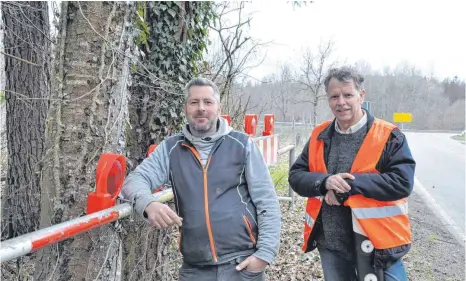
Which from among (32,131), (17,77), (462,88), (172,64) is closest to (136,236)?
(172,64)

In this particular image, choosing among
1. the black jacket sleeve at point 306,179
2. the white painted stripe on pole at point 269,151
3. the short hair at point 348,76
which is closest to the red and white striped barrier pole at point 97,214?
the black jacket sleeve at point 306,179

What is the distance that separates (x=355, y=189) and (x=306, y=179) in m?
0.34

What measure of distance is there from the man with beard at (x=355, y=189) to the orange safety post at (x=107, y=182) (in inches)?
44.0

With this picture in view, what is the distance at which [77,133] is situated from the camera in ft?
7.35

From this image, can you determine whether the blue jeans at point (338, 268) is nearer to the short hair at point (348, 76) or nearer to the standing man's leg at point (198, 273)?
the standing man's leg at point (198, 273)

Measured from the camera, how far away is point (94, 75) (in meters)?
2.26

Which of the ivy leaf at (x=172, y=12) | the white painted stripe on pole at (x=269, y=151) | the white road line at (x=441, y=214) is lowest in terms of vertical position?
the white road line at (x=441, y=214)

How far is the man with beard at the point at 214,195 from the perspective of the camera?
2.05 metres

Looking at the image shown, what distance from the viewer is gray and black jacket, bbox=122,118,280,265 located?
2051 mm

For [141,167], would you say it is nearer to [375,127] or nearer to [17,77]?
[375,127]

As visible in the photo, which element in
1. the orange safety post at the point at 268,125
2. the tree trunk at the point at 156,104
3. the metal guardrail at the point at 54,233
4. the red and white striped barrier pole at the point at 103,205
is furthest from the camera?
the orange safety post at the point at 268,125

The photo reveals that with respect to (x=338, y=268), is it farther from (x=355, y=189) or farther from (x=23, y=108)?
(x=23, y=108)

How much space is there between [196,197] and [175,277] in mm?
2921

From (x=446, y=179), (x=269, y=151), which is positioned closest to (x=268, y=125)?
(x=269, y=151)
